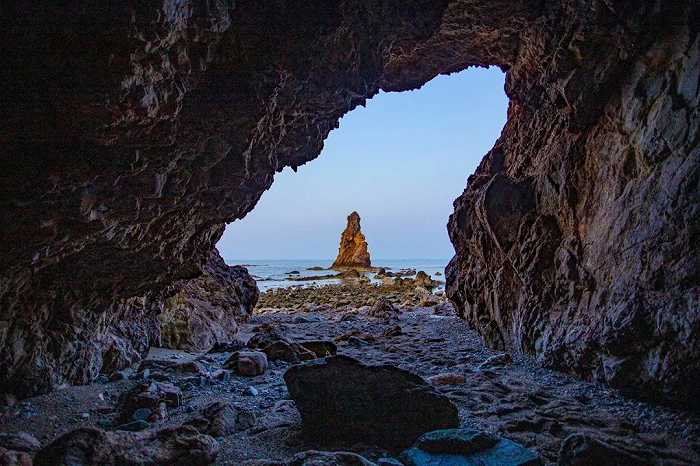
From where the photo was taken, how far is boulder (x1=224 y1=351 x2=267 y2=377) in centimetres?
605

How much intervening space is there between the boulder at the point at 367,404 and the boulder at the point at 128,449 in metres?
0.93

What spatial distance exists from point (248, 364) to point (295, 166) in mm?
3414

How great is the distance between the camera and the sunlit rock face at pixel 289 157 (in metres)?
2.98

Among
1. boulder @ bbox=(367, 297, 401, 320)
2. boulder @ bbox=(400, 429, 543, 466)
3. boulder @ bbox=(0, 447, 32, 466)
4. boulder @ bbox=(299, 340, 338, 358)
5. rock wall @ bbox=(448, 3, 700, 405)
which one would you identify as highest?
rock wall @ bbox=(448, 3, 700, 405)

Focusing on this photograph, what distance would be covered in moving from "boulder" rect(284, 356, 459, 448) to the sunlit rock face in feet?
7.58

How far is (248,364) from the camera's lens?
611cm

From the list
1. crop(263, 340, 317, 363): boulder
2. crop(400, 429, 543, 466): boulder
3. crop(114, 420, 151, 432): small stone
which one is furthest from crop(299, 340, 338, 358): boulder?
crop(400, 429, 543, 466): boulder

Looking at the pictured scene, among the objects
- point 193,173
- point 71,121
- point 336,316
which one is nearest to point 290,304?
point 336,316

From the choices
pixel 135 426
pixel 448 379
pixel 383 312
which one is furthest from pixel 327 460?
pixel 383 312

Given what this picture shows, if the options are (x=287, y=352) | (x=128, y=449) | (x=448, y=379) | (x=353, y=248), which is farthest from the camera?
(x=353, y=248)

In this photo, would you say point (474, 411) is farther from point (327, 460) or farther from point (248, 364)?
point (248, 364)

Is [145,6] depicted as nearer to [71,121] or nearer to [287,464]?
[71,121]

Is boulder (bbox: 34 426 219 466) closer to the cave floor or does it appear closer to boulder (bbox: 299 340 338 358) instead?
the cave floor

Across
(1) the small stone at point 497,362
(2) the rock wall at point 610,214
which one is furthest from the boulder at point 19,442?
(2) the rock wall at point 610,214
